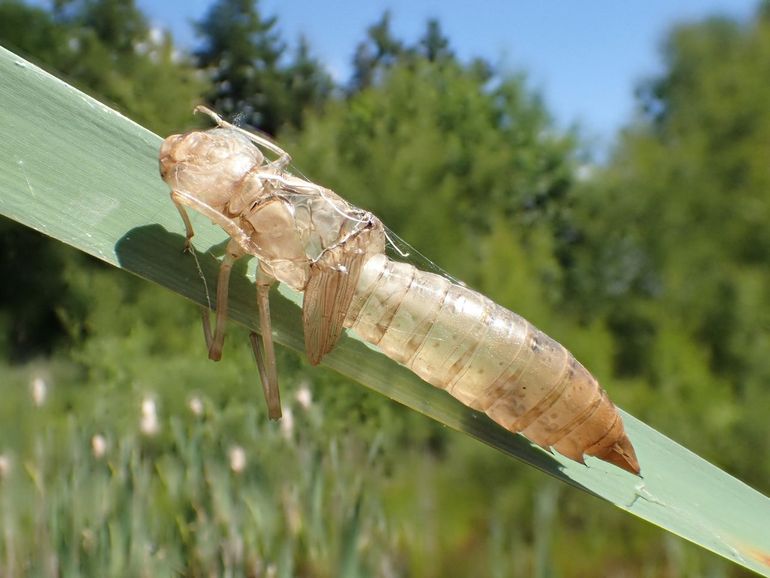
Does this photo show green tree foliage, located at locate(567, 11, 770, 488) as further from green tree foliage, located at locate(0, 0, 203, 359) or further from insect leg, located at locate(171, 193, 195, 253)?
insect leg, located at locate(171, 193, 195, 253)

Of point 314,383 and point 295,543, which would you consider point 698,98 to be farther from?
point 295,543

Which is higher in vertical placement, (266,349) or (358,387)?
(266,349)

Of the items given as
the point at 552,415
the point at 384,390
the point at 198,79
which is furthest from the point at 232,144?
the point at 198,79

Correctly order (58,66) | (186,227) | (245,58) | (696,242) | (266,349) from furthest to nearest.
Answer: (696,242) < (245,58) < (58,66) < (266,349) < (186,227)

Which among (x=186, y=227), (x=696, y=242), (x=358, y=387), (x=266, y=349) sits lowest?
(x=358, y=387)

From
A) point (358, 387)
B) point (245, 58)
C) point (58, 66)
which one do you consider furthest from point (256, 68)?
point (358, 387)

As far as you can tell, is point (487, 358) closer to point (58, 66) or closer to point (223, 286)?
point (223, 286)

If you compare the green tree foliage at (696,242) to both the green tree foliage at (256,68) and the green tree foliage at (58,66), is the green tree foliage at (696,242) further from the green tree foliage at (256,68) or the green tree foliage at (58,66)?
the green tree foliage at (58,66)

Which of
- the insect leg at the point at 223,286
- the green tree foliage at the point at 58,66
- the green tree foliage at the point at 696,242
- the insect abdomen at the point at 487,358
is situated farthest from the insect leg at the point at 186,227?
the green tree foliage at the point at 696,242
